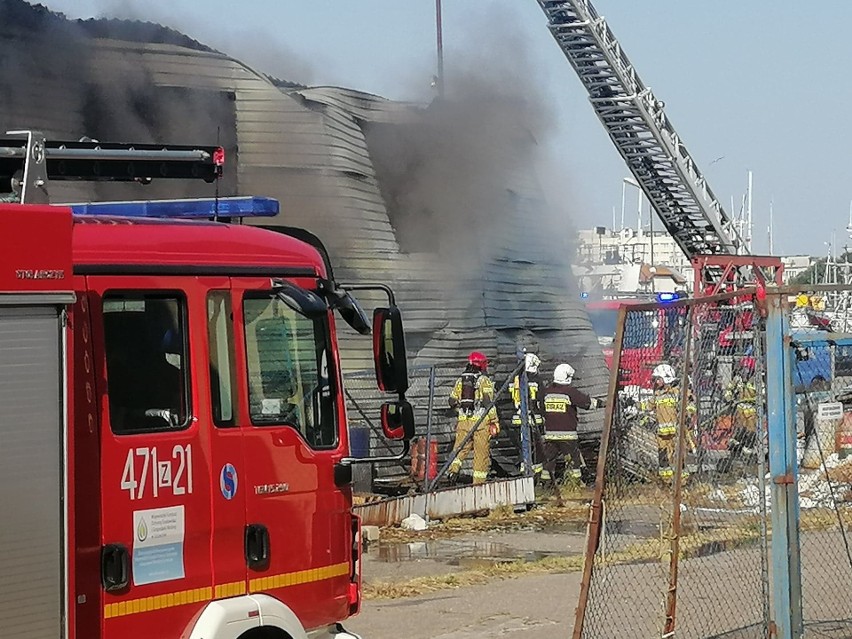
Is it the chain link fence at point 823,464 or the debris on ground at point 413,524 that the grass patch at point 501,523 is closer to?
the debris on ground at point 413,524

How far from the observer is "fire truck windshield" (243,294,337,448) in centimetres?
507

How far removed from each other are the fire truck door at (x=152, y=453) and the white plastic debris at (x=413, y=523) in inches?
289

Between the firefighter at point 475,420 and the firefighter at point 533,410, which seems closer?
the firefighter at point 475,420

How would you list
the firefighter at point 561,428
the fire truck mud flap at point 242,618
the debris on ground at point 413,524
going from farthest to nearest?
the firefighter at point 561,428 < the debris on ground at point 413,524 < the fire truck mud flap at point 242,618

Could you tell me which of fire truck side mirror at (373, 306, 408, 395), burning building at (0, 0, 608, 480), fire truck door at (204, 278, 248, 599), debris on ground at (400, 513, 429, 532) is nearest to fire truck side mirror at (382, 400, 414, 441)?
fire truck side mirror at (373, 306, 408, 395)

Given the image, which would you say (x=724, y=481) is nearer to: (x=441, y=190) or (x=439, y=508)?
(x=439, y=508)

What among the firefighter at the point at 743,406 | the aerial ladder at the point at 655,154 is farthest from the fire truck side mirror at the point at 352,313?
the aerial ladder at the point at 655,154

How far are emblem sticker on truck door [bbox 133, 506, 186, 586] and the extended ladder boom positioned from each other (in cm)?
1873

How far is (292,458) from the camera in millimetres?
5137

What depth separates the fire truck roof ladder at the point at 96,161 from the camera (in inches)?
201

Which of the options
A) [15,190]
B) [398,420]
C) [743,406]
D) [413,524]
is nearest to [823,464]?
[743,406]

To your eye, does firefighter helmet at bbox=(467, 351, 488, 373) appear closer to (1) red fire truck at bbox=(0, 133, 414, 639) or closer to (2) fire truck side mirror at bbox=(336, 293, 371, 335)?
(1) red fire truck at bbox=(0, 133, 414, 639)

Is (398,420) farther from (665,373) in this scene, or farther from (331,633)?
(665,373)

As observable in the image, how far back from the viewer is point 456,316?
54.6ft
